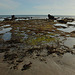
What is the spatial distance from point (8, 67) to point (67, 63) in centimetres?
610

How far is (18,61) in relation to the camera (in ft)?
25.3

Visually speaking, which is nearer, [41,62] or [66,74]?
[66,74]

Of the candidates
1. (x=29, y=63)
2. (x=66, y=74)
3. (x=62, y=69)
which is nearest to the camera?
(x=66, y=74)

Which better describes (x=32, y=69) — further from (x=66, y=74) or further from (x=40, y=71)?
(x=66, y=74)

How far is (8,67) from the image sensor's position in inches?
267

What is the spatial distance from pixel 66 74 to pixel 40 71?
2.26 metres

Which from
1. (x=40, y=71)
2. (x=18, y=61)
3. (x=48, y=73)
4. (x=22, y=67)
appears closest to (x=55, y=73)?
(x=48, y=73)

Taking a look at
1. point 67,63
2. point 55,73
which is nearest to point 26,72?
point 55,73

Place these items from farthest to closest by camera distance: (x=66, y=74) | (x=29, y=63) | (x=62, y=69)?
(x=29, y=63), (x=62, y=69), (x=66, y=74)

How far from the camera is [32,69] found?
658cm

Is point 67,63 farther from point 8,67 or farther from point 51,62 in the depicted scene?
point 8,67

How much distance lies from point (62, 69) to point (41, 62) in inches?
86.9

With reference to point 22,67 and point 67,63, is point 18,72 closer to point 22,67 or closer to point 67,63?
point 22,67

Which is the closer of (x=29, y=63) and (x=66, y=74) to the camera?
(x=66, y=74)
